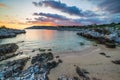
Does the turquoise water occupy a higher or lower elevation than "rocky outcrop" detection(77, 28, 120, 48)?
lower

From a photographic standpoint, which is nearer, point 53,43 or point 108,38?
point 53,43

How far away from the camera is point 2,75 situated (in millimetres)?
10273

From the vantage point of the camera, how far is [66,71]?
12.3m

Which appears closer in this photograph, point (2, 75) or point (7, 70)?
A: point (2, 75)

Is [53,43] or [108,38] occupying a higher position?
[108,38]

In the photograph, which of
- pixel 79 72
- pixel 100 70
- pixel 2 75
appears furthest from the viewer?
pixel 100 70

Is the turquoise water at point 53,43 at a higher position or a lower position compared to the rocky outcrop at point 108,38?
lower

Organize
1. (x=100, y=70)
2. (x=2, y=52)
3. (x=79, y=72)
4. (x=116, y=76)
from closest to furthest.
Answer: (x=116, y=76)
(x=79, y=72)
(x=100, y=70)
(x=2, y=52)

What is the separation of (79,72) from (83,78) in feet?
4.27

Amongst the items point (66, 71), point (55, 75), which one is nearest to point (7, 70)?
point (55, 75)

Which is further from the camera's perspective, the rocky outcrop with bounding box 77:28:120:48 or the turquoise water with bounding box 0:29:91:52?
the rocky outcrop with bounding box 77:28:120:48

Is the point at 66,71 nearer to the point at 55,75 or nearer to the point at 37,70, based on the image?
the point at 55,75

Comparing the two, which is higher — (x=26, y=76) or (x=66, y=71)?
(x=26, y=76)

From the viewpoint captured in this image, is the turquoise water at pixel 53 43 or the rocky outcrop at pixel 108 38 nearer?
the turquoise water at pixel 53 43
